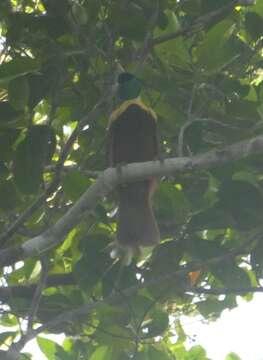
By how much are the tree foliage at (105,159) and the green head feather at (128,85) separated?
59 millimetres

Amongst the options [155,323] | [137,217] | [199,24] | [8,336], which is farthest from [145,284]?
[199,24]

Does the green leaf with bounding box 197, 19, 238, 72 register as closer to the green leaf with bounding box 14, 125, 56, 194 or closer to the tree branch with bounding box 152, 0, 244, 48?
the tree branch with bounding box 152, 0, 244, 48

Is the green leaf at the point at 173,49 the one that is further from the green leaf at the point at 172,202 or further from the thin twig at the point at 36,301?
the thin twig at the point at 36,301

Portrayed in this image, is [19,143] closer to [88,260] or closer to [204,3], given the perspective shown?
[88,260]

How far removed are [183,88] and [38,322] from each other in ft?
3.85

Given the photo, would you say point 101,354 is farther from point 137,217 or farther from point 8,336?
point 137,217

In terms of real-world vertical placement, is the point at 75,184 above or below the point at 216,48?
below

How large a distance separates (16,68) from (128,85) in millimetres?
519

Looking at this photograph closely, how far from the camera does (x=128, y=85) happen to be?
110 inches

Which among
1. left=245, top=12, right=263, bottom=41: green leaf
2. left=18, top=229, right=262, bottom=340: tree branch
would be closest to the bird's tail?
left=18, top=229, right=262, bottom=340: tree branch

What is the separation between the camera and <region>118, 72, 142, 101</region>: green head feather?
8.98 feet

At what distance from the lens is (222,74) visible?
9.02 ft

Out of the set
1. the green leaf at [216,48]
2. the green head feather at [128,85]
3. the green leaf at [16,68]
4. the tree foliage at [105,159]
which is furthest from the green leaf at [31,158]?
the green leaf at [216,48]

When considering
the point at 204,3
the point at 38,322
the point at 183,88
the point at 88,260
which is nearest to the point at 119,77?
the point at 183,88
